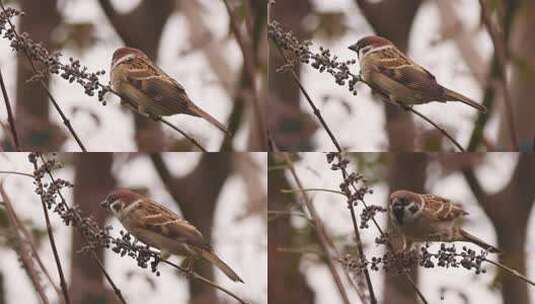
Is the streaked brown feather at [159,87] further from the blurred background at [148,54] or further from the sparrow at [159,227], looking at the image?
the sparrow at [159,227]

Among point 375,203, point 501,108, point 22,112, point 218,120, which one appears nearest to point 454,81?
point 501,108

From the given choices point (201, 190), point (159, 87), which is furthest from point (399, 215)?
point (159, 87)

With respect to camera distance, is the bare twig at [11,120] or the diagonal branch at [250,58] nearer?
the bare twig at [11,120]

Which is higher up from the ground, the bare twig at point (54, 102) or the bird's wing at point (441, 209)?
the bare twig at point (54, 102)

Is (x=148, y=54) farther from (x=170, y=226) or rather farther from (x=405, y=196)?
(x=405, y=196)

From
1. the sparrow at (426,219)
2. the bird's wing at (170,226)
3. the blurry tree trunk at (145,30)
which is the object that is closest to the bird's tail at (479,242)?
the sparrow at (426,219)

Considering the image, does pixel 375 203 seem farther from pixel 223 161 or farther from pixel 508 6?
pixel 508 6
